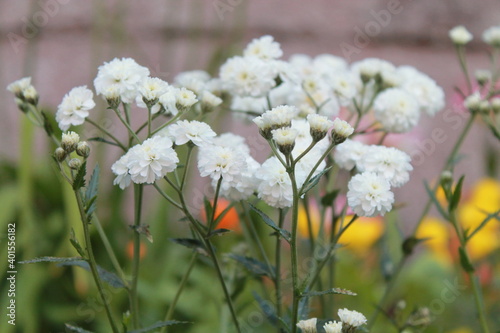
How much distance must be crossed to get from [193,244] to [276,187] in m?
0.09

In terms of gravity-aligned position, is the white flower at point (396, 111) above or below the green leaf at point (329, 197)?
above

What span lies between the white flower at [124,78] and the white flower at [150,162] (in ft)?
0.22

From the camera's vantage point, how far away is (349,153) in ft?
1.77

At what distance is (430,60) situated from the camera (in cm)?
176

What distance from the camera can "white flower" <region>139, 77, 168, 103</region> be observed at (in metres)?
0.48

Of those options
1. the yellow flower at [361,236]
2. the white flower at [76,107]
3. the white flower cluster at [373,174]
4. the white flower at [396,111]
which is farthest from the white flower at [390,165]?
the yellow flower at [361,236]

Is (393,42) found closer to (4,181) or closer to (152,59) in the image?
(152,59)

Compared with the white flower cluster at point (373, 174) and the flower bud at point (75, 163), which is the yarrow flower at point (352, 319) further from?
the flower bud at point (75, 163)

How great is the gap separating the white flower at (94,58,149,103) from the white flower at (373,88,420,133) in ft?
0.72

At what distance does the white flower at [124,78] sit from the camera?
1.62 ft

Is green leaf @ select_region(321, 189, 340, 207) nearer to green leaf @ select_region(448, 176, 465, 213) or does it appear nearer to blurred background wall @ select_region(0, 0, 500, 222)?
green leaf @ select_region(448, 176, 465, 213)

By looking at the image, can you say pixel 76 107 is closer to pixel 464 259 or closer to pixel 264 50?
pixel 264 50

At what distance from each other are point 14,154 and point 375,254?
88 centimetres

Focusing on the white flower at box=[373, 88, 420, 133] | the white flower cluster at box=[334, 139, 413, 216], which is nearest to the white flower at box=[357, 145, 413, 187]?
the white flower cluster at box=[334, 139, 413, 216]
